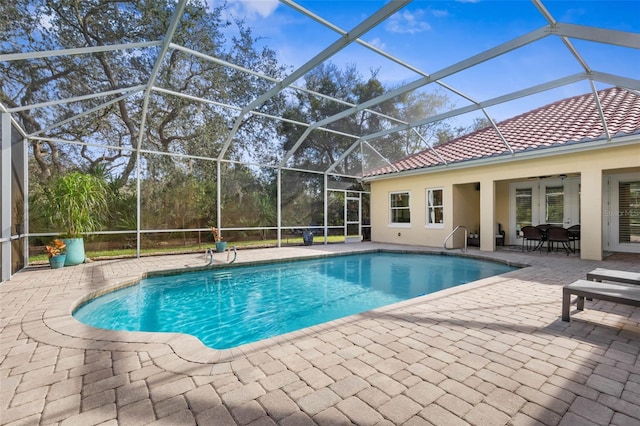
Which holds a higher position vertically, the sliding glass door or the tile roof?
the tile roof

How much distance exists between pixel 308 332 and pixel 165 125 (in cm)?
846

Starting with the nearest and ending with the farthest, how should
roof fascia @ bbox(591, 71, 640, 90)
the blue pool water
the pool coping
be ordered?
the pool coping < the blue pool water < roof fascia @ bbox(591, 71, 640, 90)

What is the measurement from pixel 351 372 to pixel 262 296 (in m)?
3.83

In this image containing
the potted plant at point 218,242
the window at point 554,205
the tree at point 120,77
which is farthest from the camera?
the window at point 554,205

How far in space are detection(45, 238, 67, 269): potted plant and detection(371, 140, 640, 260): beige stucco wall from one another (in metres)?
11.2

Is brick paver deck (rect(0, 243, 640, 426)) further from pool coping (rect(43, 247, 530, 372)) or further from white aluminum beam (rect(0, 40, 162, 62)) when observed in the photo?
white aluminum beam (rect(0, 40, 162, 62))

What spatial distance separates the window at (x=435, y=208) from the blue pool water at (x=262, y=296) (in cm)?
266

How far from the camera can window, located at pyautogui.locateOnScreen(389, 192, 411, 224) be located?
42.2ft

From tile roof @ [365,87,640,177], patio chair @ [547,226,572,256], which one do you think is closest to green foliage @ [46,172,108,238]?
tile roof @ [365,87,640,177]

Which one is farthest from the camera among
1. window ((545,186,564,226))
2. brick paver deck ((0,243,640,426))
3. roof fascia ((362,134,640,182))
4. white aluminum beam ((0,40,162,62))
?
window ((545,186,564,226))

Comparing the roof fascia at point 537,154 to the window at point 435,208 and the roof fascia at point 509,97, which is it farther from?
the roof fascia at point 509,97

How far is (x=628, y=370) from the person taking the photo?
2408 mm

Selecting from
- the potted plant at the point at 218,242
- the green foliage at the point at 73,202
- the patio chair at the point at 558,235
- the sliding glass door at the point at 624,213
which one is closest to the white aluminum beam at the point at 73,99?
the green foliage at the point at 73,202

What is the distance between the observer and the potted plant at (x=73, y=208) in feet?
23.5
